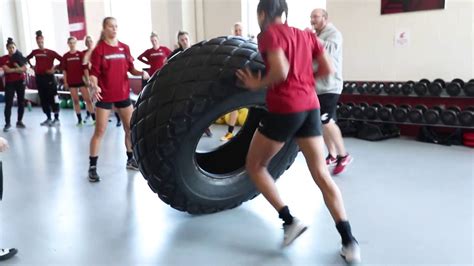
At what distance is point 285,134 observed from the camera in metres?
2.23

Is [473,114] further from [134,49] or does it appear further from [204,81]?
[134,49]

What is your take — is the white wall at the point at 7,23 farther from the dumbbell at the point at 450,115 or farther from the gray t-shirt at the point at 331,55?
the dumbbell at the point at 450,115

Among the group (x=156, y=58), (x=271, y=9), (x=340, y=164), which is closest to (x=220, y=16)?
(x=156, y=58)

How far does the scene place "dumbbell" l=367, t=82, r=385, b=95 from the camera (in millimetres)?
5914

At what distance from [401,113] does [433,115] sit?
1.37 ft

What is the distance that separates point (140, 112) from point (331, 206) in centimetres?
132

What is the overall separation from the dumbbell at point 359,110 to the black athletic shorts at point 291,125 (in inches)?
152

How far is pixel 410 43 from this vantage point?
5.71 m

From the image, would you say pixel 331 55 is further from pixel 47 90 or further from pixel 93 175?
pixel 47 90

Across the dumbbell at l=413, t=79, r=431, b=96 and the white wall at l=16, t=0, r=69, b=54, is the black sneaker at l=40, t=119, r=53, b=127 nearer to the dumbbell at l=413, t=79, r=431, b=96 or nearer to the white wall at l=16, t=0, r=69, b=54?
the white wall at l=16, t=0, r=69, b=54

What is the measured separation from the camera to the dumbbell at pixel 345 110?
19.8 feet

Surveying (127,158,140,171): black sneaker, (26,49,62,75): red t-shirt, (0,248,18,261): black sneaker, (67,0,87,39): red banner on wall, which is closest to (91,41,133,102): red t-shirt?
(127,158,140,171): black sneaker

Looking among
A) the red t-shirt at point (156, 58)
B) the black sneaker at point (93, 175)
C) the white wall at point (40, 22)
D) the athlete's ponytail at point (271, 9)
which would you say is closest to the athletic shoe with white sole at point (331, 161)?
the black sneaker at point (93, 175)

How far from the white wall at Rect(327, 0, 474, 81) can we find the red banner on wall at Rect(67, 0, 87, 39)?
7066mm
